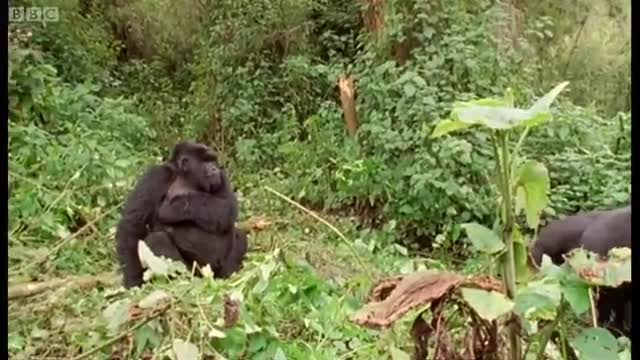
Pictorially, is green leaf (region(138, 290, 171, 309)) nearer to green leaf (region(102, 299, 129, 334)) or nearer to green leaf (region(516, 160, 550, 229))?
green leaf (region(102, 299, 129, 334))

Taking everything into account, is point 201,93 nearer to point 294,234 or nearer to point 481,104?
point 294,234

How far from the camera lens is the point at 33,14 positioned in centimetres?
119

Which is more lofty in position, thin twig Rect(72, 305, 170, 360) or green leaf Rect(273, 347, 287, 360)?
thin twig Rect(72, 305, 170, 360)

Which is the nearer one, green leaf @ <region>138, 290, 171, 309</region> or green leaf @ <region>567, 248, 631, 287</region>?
green leaf @ <region>567, 248, 631, 287</region>

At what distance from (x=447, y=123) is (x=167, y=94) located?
0.37 metres

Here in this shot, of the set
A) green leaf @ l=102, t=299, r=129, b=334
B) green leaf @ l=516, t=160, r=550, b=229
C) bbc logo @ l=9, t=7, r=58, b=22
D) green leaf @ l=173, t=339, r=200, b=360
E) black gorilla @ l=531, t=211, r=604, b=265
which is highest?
bbc logo @ l=9, t=7, r=58, b=22

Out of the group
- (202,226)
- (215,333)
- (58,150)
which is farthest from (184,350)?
(202,226)

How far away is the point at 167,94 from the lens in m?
1.25

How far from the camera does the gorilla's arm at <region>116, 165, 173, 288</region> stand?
1373 millimetres

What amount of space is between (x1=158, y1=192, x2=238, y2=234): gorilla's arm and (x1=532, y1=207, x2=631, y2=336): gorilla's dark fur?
56 centimetres

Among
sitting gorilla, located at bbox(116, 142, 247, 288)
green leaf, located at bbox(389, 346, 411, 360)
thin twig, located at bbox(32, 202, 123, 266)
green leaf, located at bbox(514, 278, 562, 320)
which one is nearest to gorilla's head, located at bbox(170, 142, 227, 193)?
sitting gorilla, located at bbox(116, 142, 247, 288)

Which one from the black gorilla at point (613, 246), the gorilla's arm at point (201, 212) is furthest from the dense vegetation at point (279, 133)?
the gorilla's arm at point (201, 212)

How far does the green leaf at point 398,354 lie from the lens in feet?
3.45

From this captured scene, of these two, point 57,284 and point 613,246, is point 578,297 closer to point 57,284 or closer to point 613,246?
point 613,246
